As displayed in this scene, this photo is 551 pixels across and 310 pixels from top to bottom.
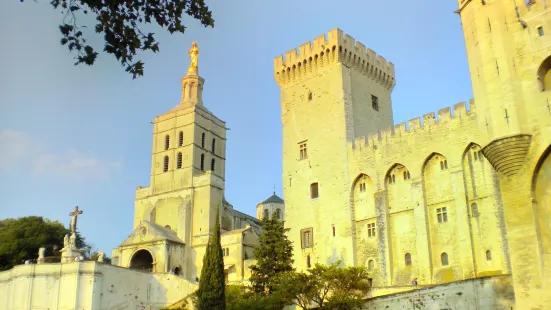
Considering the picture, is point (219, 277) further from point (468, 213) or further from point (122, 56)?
point (122, 56)

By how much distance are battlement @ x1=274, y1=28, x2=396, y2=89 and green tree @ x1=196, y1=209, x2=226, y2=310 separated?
1623 cm

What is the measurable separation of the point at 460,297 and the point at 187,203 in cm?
2997

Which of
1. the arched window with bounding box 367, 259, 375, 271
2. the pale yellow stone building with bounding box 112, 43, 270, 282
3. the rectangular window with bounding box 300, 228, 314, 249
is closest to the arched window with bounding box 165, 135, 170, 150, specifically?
the pale yellow stone building with bounding box 112, 43, 270, 282

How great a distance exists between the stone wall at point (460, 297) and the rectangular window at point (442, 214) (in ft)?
24.2

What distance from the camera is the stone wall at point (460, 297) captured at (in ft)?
73.9

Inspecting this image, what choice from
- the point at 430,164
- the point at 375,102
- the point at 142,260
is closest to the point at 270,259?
the point at 430,164

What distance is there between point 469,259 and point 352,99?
13.2 m

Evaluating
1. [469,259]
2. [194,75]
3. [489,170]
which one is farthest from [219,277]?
[194,75]

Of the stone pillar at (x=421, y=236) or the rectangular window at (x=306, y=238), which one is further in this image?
the rectangular window at (x=306, y=238)

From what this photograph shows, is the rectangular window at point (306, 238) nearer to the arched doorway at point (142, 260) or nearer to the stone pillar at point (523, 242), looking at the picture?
the arched doorway at point (142, 260)

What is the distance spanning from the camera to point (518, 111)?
1755 cm

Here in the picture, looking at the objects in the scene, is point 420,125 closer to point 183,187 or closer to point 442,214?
point 442,214

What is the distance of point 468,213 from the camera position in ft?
100

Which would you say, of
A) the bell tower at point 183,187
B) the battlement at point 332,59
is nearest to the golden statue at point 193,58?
the bell tower at point 183,187
